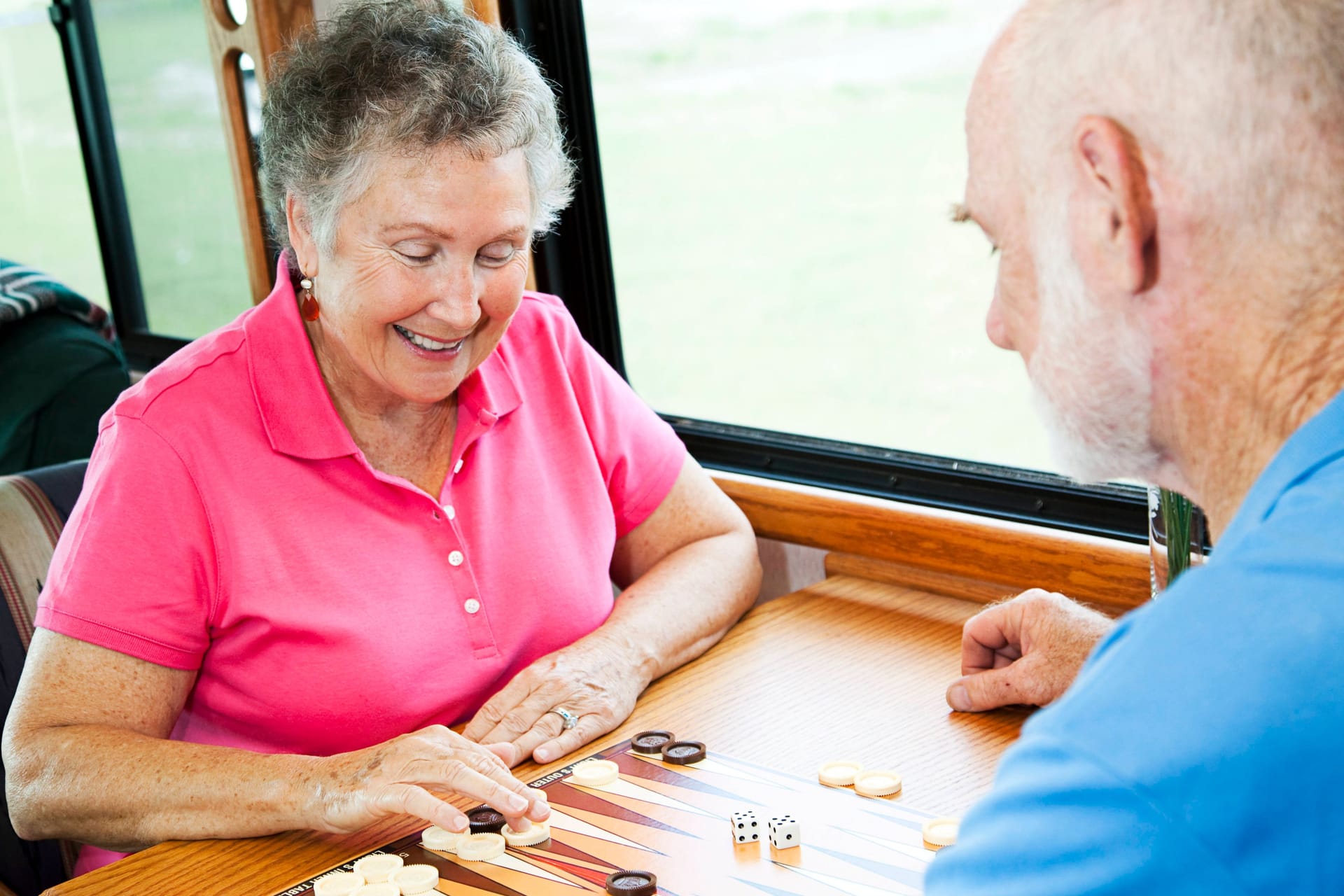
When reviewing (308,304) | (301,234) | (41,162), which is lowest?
(308,304)

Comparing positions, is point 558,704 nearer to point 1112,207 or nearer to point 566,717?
point 566,717

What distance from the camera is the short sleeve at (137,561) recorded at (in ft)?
5.27

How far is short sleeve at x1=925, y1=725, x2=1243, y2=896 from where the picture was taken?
70 cm

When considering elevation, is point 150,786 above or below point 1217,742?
below

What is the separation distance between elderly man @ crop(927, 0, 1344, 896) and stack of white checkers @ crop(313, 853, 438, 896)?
2.31 feet

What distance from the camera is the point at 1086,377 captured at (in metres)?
0.92

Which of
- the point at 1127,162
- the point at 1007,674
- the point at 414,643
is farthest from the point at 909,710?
the point at 1127,162

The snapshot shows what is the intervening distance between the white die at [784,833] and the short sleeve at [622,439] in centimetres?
83

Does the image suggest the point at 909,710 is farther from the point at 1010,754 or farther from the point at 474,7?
the point at 474,7

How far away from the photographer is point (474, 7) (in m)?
2.60

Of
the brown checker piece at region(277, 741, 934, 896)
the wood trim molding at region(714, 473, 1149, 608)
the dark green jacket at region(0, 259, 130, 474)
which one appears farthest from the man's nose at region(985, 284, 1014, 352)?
the dark green jacket at region(0, 259, 130, 474)

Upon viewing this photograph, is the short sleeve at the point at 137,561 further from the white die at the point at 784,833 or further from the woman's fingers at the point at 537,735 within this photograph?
the white die at the point at 784,833

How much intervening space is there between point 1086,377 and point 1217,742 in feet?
0.99

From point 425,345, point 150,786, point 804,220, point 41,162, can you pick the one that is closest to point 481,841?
point 150,786
